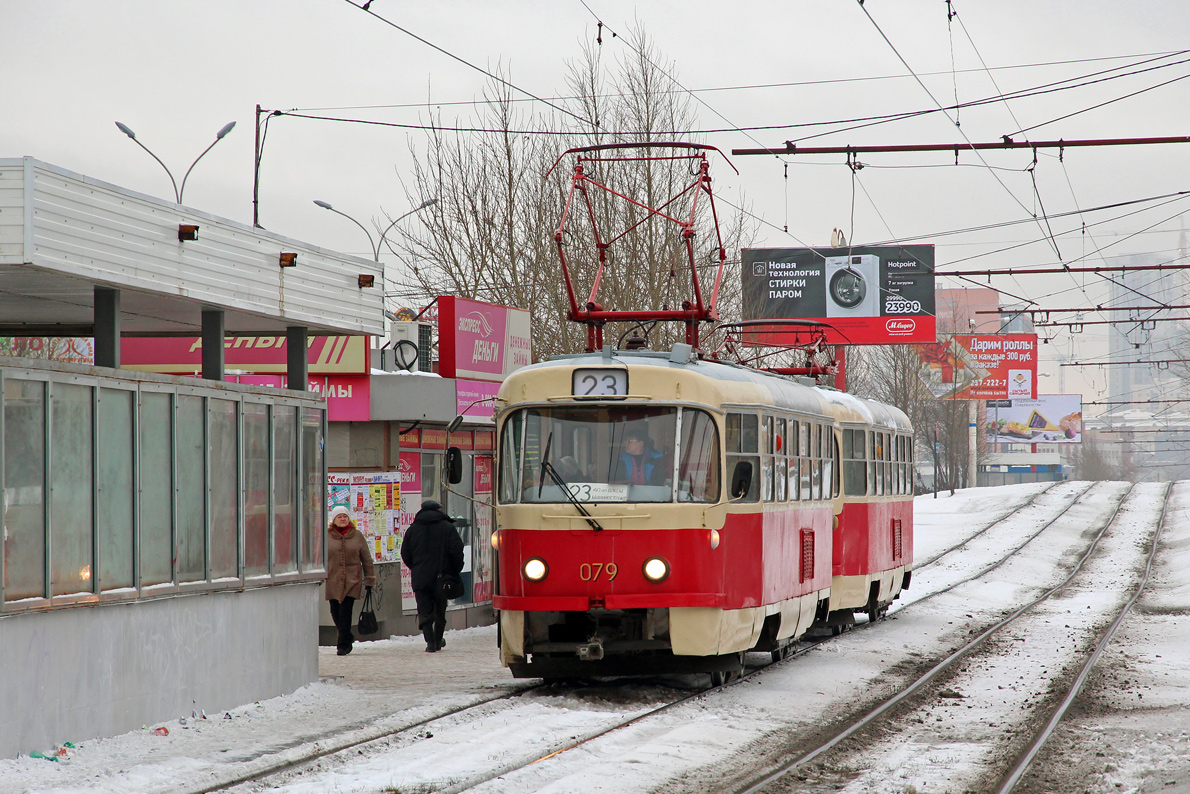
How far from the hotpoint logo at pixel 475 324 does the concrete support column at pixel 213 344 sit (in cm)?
731

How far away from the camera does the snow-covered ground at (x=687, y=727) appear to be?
8258mm

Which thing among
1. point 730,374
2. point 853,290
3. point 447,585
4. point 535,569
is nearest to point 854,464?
point 447,585

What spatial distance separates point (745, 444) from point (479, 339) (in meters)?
7.93

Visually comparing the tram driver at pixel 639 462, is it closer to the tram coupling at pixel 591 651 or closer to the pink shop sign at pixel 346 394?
the tram coupling at pixel 591 651

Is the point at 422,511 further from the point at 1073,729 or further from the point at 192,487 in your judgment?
the point at 1073,729

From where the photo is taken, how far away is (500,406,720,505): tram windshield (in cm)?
1144

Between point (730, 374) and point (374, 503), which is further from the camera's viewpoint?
point (374, 503)

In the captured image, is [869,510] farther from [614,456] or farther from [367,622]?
[614,456]

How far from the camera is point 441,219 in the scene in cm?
2903

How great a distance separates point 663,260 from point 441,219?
4474 millimetres

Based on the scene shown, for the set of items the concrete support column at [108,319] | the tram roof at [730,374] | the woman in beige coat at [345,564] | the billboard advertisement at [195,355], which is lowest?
the woman in beige coat at [345,564]

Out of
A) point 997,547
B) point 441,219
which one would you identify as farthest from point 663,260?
point 997,547

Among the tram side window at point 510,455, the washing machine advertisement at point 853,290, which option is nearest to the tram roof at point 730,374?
the tram side window at point 510,455

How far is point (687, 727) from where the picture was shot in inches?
395
